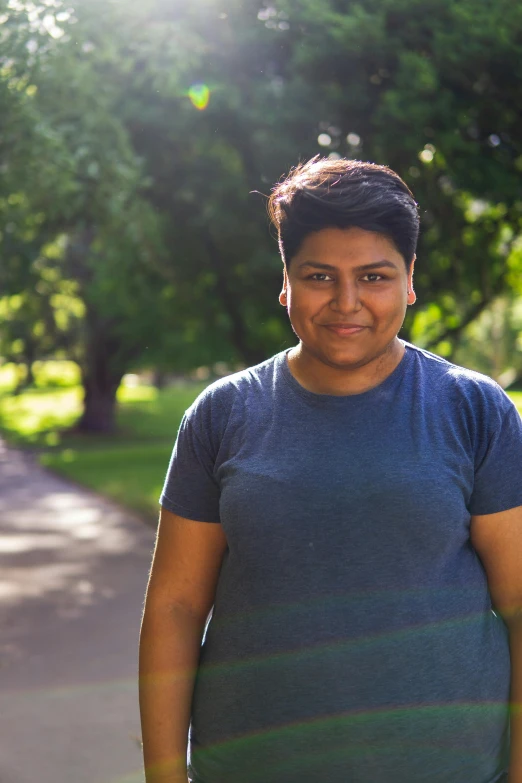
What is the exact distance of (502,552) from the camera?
70.9 inches

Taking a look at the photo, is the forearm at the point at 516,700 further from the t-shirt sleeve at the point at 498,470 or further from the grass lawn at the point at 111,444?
the grass lawn at the point at 111,444

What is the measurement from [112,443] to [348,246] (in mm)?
26318

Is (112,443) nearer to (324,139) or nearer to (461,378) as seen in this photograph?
(324,139)

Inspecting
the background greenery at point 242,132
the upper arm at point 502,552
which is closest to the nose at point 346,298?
the upper arm at point 502,552

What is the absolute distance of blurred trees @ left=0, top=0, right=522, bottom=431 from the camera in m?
7.49

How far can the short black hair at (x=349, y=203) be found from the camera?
179 cm

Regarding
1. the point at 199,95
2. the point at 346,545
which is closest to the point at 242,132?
the point at 199,95

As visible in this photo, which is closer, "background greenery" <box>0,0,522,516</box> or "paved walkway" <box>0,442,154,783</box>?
"paved walkway" <box>0,442,154,783</box>

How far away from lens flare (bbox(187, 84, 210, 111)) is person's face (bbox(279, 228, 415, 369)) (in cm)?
881

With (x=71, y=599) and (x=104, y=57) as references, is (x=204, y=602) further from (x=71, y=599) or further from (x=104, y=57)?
(x=104, y=57)

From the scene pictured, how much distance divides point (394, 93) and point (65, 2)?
255 centimetres

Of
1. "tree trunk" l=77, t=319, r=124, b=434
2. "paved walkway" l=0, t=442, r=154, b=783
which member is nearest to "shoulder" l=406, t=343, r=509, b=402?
"paved walkway" l=0, t=442, r=154, b=783

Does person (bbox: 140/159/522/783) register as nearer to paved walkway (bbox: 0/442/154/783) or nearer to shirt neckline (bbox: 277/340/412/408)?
shirt neckline (bbox: 277/340/412/408)

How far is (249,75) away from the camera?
9.91m
